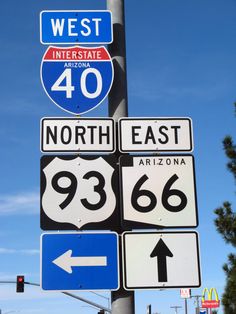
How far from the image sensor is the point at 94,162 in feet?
15.6

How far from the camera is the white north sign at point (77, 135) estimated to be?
4809mm

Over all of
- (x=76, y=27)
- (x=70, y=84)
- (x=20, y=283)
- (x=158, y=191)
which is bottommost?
(x=158, y=191)

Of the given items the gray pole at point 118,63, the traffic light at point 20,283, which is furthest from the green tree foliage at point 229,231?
the traffic light at point 20,283

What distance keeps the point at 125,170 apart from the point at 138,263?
0.72m

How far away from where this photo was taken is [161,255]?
4.43 m

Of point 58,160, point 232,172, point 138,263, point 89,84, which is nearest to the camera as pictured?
point 138,263

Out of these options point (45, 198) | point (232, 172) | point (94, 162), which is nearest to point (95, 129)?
point (94, 162)

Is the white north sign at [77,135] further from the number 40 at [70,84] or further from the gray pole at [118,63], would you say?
the number 40 at [70,84]

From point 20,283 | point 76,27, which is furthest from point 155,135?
point 20,283

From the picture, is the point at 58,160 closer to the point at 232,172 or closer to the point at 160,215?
the point at 160,215

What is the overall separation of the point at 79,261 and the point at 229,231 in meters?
10.9

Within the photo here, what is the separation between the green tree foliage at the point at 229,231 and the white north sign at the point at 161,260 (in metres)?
9.69

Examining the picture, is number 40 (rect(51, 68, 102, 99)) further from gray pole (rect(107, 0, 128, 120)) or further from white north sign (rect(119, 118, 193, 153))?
white north sign (rect(119, 118, 193, 153))

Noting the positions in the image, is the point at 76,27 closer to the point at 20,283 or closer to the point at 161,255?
the point at 161,255
